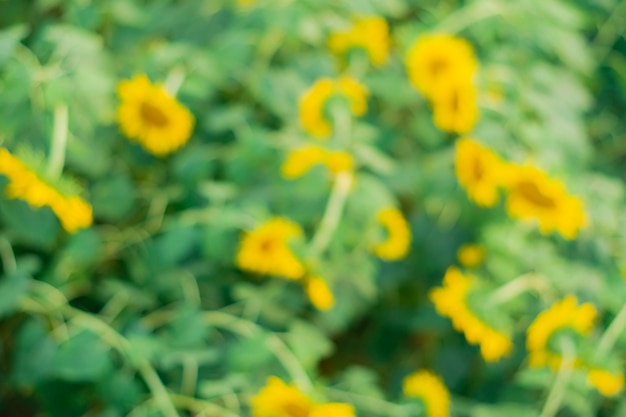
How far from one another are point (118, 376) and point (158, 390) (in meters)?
0.04

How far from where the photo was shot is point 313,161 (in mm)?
772

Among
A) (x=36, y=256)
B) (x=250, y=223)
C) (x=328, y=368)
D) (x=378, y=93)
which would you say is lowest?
(x=328, y=368)

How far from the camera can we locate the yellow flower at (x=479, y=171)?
2.71 feet

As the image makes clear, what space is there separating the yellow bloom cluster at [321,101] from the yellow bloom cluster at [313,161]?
58 millimetres

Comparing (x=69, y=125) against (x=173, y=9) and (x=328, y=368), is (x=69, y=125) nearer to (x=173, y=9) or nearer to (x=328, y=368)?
(x=173, y=9)

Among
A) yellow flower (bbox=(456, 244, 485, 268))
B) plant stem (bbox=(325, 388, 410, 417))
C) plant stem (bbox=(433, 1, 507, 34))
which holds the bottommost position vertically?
plant stem (bbox=(325, 388, 410, 417))

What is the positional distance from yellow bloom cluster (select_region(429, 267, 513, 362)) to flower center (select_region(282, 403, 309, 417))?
A: 0.21 m

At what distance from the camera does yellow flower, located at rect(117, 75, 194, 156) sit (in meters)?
0.76

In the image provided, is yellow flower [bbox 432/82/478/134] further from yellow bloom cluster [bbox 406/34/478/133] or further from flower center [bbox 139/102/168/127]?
flower center [bbox 139/102/168/127]

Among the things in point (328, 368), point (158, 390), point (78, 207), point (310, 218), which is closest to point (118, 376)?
point (158, 390)

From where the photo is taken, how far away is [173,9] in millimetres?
925

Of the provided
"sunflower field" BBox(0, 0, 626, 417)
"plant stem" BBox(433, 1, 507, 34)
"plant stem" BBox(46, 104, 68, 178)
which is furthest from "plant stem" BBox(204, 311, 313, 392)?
"plant stem" BBox(433, 1, 507, 34)

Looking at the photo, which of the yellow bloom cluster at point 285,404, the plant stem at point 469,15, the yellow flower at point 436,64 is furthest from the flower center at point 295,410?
the plant stem at point 469,15

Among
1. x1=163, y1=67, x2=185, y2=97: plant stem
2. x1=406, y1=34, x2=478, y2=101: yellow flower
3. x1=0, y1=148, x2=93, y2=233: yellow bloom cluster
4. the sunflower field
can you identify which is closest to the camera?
x1=0, y1=148, x2=93, y2=233: yellow bloom cluster
